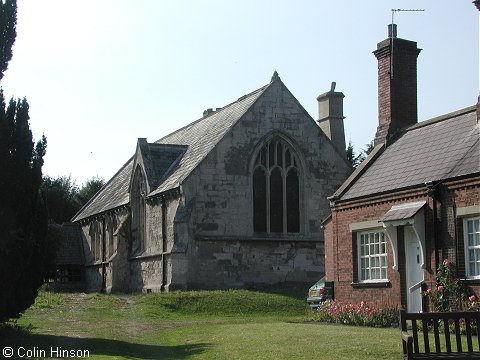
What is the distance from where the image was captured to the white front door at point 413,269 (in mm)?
22925

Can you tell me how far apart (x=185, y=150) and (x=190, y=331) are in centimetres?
2081

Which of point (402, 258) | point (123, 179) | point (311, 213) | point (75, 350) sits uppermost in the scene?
point (123, 179)

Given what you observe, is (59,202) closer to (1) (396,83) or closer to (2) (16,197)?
(1) (396,83)

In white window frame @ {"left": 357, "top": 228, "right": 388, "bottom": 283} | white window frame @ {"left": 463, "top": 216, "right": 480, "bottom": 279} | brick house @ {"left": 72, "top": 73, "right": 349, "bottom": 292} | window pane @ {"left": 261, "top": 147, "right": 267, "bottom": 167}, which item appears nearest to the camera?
white window frame @ {"left": 463, "top": 216, "right": 480, "bottom": 279}

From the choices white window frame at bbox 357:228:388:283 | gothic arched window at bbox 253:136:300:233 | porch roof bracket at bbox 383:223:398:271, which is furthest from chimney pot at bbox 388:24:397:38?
gothic arched window at bbox 253:136:300:233

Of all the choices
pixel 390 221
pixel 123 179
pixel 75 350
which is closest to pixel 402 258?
pixel 390 221

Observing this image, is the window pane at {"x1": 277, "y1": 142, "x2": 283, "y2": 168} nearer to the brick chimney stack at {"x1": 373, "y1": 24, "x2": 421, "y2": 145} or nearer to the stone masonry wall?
the stone masonry wall

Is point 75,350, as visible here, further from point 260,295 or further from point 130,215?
point 130,215

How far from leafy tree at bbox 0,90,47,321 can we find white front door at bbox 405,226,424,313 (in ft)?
32.2

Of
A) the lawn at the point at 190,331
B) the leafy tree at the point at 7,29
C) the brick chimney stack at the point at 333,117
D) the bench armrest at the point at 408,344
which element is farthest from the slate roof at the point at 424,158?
the brick chimney stack at the point at 333,117

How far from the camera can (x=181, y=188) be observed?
3678 centimetres

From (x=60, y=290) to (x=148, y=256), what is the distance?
1210 cm

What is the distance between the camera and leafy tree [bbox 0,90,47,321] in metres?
18.5

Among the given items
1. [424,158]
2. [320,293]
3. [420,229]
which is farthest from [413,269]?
[320,293]
